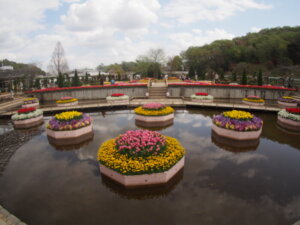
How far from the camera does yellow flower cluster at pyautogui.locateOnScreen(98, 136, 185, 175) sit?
6.94 m

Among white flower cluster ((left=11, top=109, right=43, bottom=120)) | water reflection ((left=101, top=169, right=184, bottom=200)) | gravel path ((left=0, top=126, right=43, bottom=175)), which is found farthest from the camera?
white flower cluster ((left=11, top=109, right=43, bottom=120))

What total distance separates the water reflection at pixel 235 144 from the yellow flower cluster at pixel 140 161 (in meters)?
3.82

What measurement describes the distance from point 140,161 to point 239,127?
23.4 ft

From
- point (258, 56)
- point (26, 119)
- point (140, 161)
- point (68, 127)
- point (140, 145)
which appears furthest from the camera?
point (258, 56)

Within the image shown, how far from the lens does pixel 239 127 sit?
1121cm

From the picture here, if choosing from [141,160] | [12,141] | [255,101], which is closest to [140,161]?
[141,160]

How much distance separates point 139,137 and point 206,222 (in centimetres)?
415

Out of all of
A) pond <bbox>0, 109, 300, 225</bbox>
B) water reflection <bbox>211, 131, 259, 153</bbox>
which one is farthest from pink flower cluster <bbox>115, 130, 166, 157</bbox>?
water reflection <bbox>211, 131, 259, 153</bbox>

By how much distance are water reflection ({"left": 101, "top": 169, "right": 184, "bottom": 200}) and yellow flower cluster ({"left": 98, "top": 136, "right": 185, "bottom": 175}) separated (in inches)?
25.8

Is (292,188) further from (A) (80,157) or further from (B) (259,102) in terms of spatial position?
(B) (259,102)

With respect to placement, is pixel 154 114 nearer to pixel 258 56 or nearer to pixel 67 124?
pixel 67 124

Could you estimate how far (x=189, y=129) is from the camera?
13.6 m

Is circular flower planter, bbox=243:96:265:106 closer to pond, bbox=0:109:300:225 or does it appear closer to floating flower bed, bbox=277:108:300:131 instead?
floating flower bed, bbox=277:108:300:131

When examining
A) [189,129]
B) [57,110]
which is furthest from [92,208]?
[57,110]
